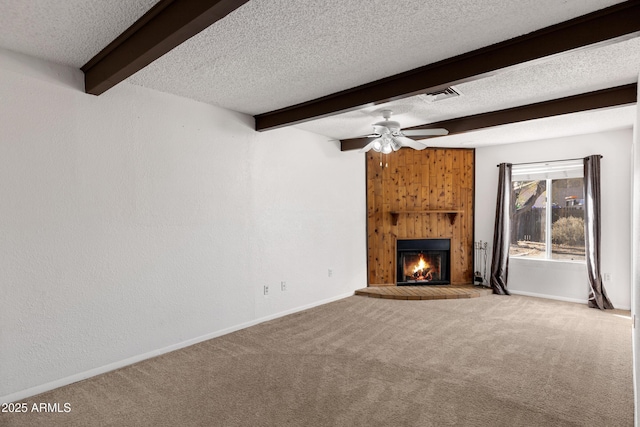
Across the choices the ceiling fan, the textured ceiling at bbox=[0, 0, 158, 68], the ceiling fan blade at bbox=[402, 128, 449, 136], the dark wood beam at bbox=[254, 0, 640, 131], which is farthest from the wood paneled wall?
the textured ceiling at bbox=[0, 0, 158, 68]

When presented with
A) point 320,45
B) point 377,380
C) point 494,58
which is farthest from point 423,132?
point 377,380

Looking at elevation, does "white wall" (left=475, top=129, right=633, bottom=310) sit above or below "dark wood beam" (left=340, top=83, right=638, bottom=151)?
below

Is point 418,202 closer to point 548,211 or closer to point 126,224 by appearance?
point 548,211

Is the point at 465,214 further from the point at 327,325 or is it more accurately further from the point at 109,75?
the point at 109,75

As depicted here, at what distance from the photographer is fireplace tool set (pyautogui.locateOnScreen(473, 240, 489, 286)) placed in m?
6.55

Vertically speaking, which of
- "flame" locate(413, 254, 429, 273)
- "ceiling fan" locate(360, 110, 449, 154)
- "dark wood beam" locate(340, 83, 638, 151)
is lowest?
"flame" locate(413, 254, 429, 273)

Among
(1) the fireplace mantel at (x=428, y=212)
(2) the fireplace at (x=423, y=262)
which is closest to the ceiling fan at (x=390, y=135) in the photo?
(1) the fireplace mantel at (x=428, y=212)

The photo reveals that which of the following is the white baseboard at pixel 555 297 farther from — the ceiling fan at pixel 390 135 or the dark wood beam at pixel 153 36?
the dark wood beam at pixel 153 36

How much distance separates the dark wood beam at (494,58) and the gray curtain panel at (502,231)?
3868mm

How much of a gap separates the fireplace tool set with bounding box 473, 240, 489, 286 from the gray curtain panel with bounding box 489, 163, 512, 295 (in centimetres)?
27

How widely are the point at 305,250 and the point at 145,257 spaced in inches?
92.3

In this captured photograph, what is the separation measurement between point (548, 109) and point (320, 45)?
A: 2.84 metres

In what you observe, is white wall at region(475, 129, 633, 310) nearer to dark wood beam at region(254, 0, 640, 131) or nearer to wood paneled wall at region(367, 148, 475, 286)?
wood paneled wall at region(367, 148, 475, 286)

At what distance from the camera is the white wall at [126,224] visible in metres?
2.80
